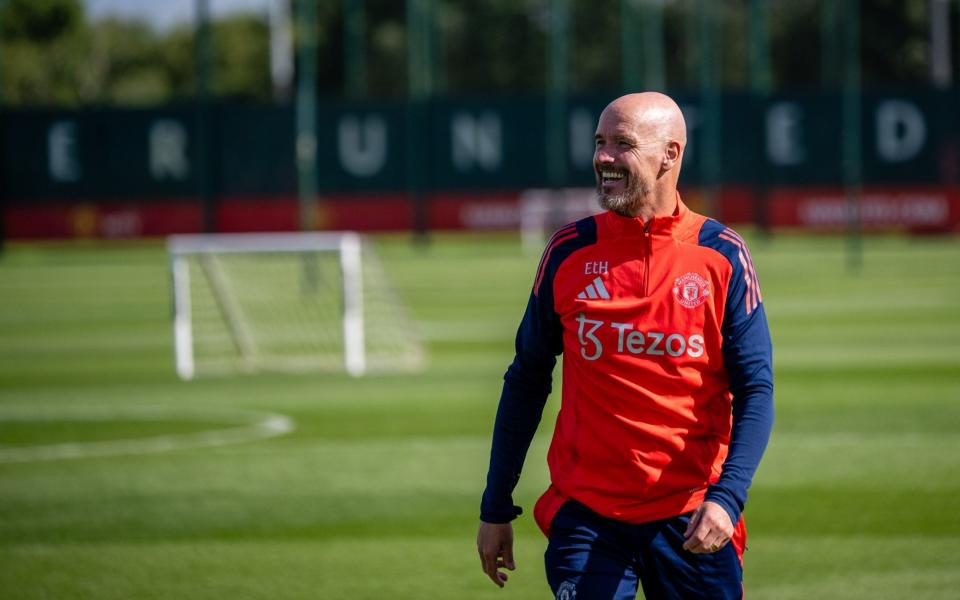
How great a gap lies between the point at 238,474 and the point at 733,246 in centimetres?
694

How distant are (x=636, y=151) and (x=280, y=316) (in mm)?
18200

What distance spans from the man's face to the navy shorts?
905mm

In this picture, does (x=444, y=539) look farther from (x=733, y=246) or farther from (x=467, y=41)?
(x=467, y=41)

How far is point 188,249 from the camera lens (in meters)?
16.7

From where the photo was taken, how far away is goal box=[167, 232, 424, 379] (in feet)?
55.7

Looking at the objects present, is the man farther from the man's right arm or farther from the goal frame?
the goal frame

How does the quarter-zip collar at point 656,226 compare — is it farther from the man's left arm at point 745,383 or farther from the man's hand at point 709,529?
the man's hand at point 709,529

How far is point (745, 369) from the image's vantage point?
431 cm

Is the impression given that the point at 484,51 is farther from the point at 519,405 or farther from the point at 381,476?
the point at 519,405

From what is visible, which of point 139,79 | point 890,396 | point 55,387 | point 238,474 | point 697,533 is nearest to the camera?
point 697,533

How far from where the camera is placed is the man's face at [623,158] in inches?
169

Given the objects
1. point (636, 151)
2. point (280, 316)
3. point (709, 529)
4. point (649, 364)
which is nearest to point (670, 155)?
point (636, 151)

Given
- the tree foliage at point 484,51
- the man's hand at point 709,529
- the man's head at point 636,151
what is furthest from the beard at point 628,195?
the tree foliage at point 484,51

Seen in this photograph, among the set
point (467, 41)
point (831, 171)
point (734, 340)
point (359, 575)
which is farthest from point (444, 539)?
point (467, 41)
